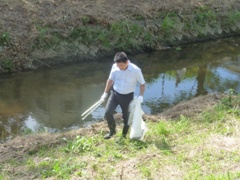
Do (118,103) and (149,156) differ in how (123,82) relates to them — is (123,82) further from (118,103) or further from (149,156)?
(149,156)

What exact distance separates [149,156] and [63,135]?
1.98 meters

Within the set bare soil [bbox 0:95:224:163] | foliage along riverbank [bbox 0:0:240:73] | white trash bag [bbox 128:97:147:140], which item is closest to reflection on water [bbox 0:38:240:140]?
foliage along riverbank [bbox 0:0:240:73]

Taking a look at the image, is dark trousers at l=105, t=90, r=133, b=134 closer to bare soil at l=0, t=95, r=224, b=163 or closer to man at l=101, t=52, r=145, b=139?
man at l=101, t=52, r=145, b=139

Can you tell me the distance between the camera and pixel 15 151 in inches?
256

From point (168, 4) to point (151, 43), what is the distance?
2390 mm

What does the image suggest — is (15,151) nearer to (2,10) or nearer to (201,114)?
(201,114)

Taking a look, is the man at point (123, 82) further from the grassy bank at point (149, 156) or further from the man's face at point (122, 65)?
the grassy bank at point (149, 156)

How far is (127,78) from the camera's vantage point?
622 centimetres

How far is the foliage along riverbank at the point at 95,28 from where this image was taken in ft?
38.8

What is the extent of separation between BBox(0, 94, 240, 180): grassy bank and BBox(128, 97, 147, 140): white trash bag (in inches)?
5.7

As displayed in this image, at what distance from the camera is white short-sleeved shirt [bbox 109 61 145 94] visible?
6176 mm

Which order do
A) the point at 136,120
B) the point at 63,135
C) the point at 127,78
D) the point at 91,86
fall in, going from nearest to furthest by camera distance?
1. the point at 127,78
2. the point at 136,120
3. the point at 63,135
4. the point at 91,86

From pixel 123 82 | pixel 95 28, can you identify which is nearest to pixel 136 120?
pixel 123 82

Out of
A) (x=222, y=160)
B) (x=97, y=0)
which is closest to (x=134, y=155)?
(x=222, y=160)
